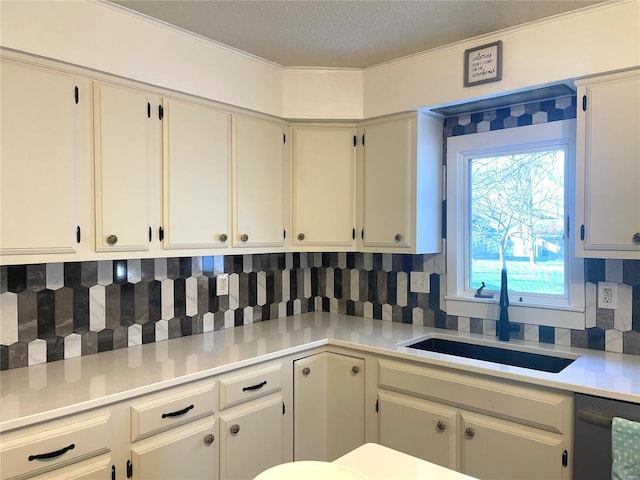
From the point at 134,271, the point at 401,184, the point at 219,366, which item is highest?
the point at 401,184

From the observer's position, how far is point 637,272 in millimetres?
2062

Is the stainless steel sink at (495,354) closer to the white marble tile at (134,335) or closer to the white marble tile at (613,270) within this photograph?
the white marble tile at (613,270)

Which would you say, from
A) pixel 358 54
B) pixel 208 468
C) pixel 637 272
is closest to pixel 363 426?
pixel 208 468

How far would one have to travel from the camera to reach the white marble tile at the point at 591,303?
2.18 metres

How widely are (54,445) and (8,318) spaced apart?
0.68m

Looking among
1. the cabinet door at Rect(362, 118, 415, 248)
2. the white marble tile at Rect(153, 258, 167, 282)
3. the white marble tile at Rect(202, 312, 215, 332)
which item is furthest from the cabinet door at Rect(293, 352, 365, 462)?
the white marble tile at Rect(153, 258, 167, 282)

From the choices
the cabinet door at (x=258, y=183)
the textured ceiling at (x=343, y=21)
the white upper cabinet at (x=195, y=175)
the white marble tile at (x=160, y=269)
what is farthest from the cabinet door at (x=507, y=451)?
the textured ceiling at (x=343, y=21)

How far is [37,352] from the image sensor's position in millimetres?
1971

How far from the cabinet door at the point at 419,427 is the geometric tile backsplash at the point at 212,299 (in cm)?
64

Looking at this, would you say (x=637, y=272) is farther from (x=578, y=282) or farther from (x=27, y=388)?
(x=27, y=388)

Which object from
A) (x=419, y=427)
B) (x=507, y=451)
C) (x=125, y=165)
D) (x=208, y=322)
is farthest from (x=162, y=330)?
(x=507, y=451)

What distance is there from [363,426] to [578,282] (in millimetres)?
1255

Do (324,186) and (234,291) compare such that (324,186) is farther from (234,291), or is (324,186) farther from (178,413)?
(178,413)

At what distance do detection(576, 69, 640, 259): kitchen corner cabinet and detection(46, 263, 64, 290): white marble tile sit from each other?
223 cm
